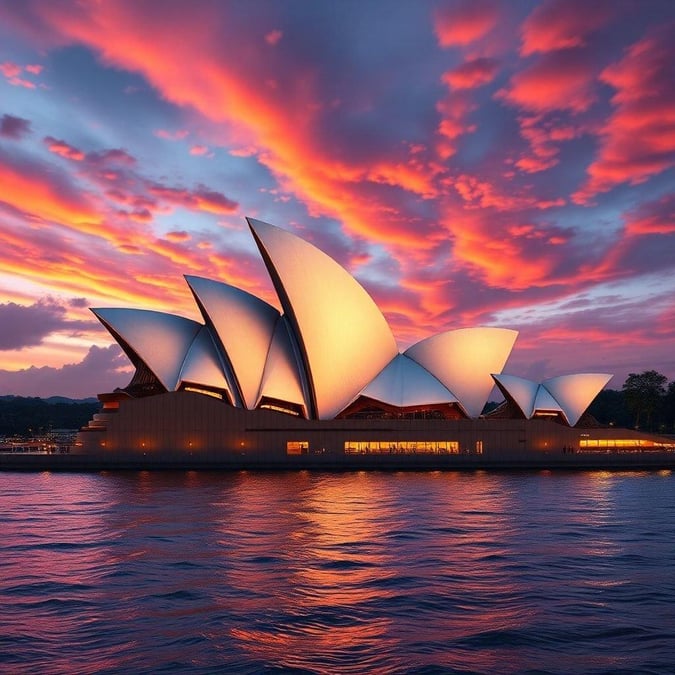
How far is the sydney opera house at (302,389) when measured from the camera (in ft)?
185

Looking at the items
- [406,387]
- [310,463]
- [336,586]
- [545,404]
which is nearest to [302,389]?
[310,463]

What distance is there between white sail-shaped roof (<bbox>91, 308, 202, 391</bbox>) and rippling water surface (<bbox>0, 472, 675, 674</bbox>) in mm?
23142

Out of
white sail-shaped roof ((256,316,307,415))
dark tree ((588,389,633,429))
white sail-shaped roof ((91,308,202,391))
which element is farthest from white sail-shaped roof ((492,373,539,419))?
dark tree ((588,389,633,429))

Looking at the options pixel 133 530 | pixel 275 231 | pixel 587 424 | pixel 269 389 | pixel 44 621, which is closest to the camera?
pixel 44 621

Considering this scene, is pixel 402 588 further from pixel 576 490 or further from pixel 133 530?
pixel 576 490

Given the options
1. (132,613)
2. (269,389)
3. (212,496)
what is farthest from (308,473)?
(132,613)

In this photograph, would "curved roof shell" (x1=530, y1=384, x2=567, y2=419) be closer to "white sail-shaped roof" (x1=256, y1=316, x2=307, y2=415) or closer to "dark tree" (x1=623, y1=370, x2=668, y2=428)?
"white sail-shaped roof" (x1=256, y1=316, x2=307, y2=415)

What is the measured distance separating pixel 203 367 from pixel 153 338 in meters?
4.72

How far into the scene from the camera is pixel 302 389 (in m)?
59.1

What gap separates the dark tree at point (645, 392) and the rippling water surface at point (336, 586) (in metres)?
76.6

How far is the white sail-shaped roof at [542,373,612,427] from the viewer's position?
211 feet

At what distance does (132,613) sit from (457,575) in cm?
836

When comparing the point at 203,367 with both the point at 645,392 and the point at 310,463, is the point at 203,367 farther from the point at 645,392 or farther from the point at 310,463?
the point at 645,392

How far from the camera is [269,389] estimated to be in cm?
5747
